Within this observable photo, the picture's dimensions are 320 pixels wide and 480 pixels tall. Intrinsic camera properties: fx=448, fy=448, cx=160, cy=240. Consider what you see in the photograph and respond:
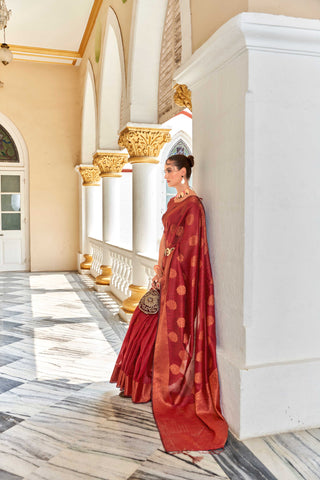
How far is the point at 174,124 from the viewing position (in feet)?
37.3

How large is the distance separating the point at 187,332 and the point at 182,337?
0.16 feet

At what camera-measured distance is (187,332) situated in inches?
120

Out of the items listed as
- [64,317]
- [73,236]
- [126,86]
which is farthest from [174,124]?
[64,317]

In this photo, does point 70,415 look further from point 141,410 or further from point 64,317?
point 64,317

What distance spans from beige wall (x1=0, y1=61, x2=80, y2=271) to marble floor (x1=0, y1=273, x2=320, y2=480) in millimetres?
6338

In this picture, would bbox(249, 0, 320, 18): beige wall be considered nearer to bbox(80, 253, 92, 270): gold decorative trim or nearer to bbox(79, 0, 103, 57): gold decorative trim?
bbox(79, 0, 103, 57): gold decorative trim

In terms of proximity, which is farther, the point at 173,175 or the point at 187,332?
the point at 173,175

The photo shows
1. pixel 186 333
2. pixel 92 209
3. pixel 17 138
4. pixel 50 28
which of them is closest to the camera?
pixel 186 333

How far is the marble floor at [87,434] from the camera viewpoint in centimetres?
232

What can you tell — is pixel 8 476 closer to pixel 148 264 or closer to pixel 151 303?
pixel 151 303

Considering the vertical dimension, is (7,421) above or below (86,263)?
below

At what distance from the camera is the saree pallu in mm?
2926

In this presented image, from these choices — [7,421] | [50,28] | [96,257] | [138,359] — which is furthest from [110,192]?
[7,421]

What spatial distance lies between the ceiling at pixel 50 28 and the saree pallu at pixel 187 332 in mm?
6188
